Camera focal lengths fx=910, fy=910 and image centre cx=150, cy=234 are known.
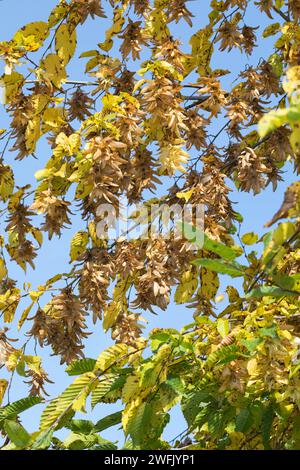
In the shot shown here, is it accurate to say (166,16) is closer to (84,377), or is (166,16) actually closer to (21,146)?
(21,146)

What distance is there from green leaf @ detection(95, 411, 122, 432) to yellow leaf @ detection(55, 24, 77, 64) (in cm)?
162

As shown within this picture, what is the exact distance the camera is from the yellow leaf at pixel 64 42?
151 inches

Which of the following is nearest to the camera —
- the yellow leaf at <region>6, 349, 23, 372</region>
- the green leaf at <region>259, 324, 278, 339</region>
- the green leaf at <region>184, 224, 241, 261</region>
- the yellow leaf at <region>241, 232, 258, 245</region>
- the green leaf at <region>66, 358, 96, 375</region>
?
the green leaf at <region>184, 224, 241, 261</region>

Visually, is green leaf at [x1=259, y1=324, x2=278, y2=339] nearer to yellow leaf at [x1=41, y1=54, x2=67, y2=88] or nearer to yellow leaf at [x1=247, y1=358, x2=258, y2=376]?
yellow leaf at [x1=247, y1=358, x2=258, y2=376]

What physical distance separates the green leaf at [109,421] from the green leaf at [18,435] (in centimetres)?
34

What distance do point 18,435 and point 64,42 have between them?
1.87 m

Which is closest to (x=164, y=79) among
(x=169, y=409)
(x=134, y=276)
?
(x=134, y=276)

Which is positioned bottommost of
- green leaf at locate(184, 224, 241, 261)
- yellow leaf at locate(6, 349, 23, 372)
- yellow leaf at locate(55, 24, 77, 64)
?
green leaf at locate(184, 224, 241, 261)

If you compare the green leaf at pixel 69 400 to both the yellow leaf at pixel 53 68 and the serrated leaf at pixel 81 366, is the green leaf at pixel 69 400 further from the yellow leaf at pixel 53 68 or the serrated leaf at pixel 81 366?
the yellow leaf at pixel 53 68

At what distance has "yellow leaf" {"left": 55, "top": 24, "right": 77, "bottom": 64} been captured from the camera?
151 inches

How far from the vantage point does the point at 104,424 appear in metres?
2.89

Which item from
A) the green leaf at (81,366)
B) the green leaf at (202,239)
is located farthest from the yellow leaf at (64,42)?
the green leaf at (202,239)

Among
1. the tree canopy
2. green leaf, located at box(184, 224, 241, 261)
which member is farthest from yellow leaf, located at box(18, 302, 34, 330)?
green leaf, located at box(184, 224, 241, 261)

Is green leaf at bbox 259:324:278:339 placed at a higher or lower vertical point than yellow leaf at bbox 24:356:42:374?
lower
